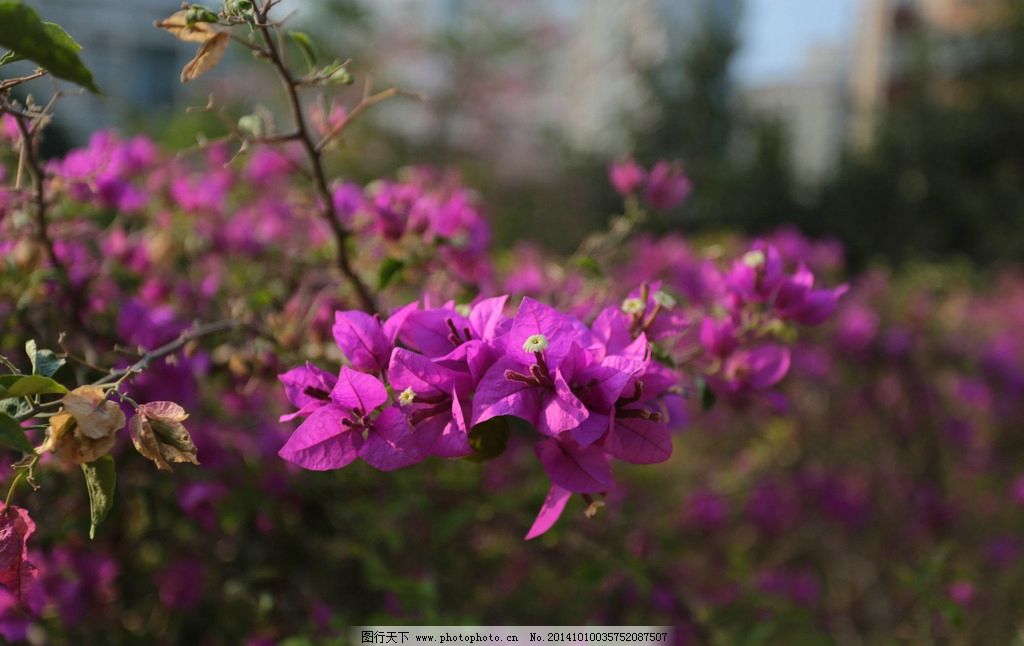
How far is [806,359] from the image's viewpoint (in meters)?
2.13

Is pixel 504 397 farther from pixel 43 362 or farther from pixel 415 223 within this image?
pixel 415 223

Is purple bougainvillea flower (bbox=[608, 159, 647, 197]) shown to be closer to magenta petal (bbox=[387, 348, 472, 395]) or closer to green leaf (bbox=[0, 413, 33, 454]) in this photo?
magenta petal (bbox=[387, 348, 472, 395])

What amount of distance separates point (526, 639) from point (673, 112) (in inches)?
319

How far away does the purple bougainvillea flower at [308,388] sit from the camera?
0.60 metres

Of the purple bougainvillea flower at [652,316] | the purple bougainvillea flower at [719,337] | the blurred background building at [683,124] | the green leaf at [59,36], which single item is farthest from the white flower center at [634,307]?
the blurred background building at [683,124]

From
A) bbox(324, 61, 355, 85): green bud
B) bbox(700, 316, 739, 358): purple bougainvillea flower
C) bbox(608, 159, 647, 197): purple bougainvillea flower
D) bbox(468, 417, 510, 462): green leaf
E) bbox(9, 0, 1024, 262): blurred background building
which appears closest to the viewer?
bbox(468, 417, 510, 462): green leaf

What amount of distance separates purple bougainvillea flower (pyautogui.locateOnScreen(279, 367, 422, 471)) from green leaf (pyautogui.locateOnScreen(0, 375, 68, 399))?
0.14 metres

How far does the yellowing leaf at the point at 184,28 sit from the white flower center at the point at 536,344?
0.33 meters

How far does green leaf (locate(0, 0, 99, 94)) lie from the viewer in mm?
501

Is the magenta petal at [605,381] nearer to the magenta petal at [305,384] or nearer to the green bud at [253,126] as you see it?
the magenta petal at [305,384]

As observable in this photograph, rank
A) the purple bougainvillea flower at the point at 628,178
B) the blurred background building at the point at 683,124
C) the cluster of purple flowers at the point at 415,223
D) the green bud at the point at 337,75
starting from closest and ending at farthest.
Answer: the green bud at the point at 337,75 < the cluster of purple flowers at the point at 415,223 < the purple bougainvillea flower at the point at 628,178 < the blurred background building at the point at 683,124

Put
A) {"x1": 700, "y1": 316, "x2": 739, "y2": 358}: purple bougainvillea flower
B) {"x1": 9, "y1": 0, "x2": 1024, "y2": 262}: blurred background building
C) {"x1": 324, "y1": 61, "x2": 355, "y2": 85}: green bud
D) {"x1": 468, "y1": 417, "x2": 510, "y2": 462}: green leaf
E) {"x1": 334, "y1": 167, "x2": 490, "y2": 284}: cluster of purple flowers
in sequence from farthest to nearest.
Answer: {"x1": 9, "y1": 0, "x2": 1024, "y2": 262}: blurred background building < {"x1": 334, "y1": 167, "x2": 490, "y2": 284}: cluster of purple flowers < {"x1": 700, "y1": 316, "x2": 739, "y2": 358}: purple bougainvillea flower < {"x1": 324, "y1": 61, "x2": 355, "y2": 85}: green bud < {"x1": 468, "y1": 417, "x2": 510, "y2": 462}: green leaf

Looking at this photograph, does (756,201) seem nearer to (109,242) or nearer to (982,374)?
(982,374)

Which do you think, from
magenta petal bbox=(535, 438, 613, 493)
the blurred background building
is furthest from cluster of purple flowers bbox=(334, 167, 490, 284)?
the blurred background building
